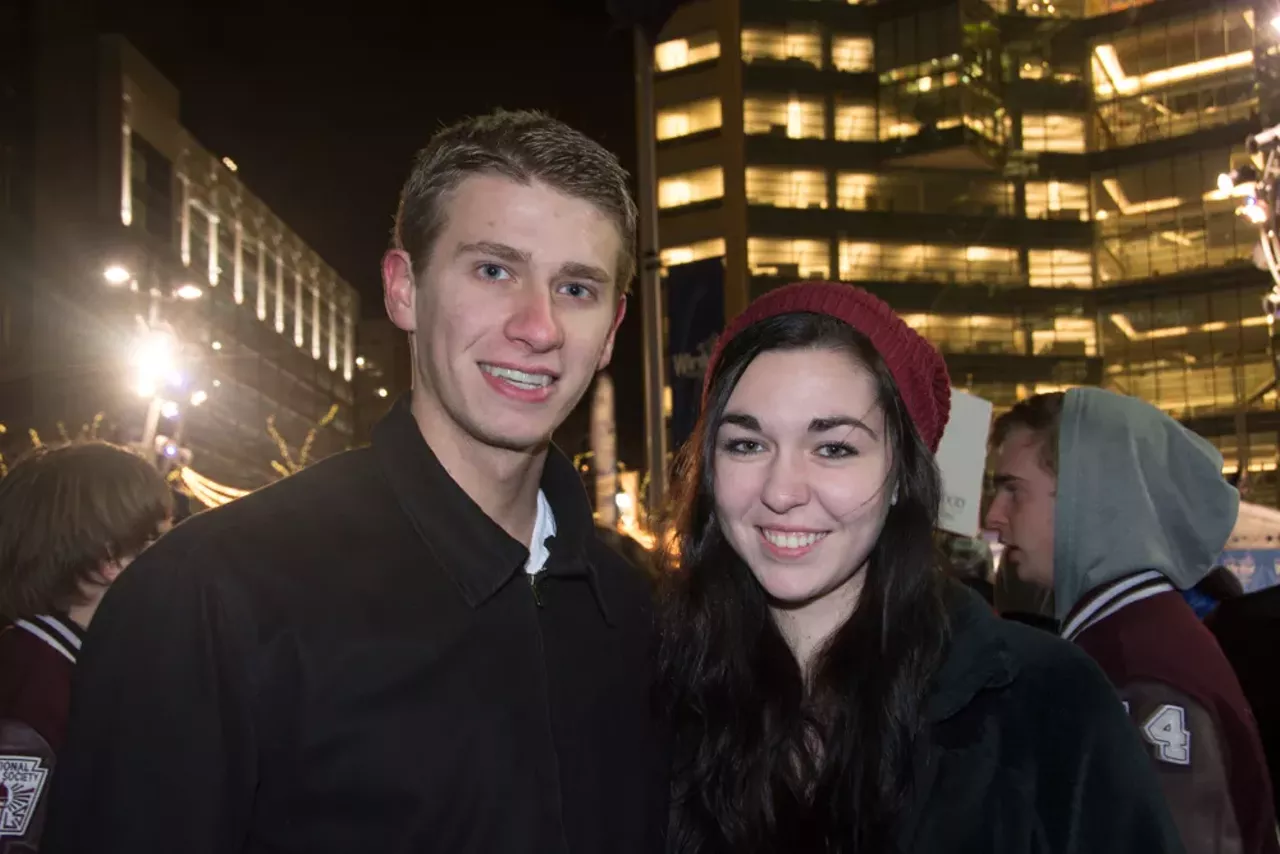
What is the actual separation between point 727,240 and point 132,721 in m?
73.2

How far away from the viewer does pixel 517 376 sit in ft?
10.2

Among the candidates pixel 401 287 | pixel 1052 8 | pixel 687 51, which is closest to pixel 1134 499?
pixel 401 287

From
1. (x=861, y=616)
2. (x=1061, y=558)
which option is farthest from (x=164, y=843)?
(x=1061, y=558)

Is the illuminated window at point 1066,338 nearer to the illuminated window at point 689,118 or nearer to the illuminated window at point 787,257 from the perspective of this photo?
the illuminated window at point 787,257

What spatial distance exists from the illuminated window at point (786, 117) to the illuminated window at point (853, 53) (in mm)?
2889

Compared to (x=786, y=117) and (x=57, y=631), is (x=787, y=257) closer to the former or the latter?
(x=786, y=117)

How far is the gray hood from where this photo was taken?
4297 millimetres

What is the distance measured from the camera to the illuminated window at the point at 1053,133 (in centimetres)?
7925

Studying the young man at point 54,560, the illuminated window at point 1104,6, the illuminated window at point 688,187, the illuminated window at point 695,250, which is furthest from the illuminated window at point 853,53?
the young man at point 54,560

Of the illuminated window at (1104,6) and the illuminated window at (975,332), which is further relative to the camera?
Answer: the illuminated window at (1104,6)

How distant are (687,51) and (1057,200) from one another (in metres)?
23.6

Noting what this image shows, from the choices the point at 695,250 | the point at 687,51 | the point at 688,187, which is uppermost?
the point at 687,51

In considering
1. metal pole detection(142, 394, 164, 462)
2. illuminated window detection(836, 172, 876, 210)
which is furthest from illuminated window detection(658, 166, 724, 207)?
metal pole detection(142, 394, 164, 462)

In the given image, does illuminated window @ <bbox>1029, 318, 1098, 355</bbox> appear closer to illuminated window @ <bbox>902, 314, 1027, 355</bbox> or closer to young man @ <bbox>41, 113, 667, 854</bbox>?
illuminated window @ <bbox>902, 314, 1027, 355</bbox>
